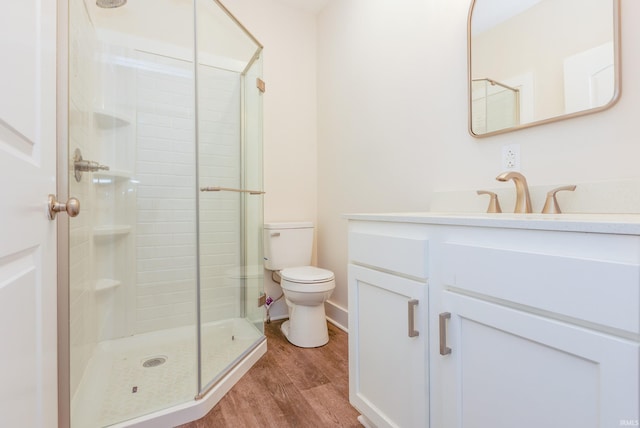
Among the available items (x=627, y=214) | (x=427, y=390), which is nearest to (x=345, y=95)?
(x=627, y=214)

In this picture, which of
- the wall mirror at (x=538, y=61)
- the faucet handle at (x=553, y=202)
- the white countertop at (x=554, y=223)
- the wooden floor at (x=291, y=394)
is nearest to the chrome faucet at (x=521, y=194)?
the faucet handle at (x=553, y=202)

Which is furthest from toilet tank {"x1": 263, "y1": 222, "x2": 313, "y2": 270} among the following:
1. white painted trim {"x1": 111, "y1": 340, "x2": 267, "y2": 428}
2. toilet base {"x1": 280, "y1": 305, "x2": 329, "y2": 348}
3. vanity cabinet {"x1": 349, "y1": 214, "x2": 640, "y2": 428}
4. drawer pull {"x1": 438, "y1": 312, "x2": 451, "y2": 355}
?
drawer pull {"x1": 438, "y1": 312, "x2": 451, "y2": 355}

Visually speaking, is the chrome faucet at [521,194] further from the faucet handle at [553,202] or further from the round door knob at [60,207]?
the round door knob at [60,207]

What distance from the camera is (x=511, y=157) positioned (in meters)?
1.29

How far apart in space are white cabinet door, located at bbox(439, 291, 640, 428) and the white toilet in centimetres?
110

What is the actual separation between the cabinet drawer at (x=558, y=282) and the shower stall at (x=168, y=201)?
126 cm

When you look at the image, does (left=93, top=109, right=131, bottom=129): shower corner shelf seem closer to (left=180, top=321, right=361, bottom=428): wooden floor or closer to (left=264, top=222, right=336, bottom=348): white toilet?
(left=264, top=222, right=336, bottom=348): white toilet

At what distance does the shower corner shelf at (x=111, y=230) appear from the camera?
68.0 inches

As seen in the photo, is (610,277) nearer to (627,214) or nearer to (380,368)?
(627,214)

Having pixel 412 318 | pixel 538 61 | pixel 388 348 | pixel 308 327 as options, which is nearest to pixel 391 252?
pixel 412 318

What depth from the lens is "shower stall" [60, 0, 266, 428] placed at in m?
1.56

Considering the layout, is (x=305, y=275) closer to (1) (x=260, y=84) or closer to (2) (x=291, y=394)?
(2) (x=291, y=394)

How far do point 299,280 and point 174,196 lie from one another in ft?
3.14

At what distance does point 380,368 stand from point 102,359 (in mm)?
1425
